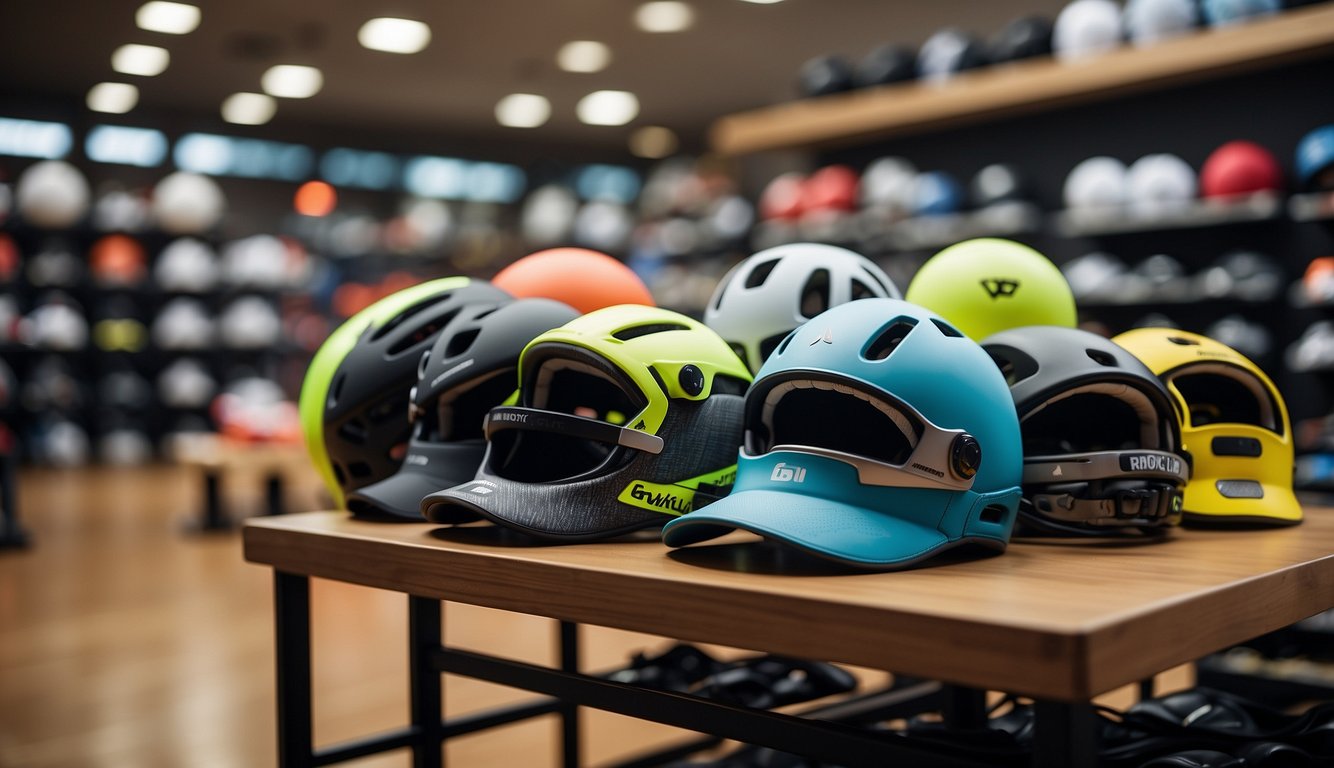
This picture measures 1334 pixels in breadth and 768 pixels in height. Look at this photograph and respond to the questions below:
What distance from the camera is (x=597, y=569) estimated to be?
1.18m

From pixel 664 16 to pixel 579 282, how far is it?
899cm

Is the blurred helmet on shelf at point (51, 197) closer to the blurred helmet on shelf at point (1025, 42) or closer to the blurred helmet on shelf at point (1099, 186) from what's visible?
the blurred helmet on shelf at point (1025, 42)

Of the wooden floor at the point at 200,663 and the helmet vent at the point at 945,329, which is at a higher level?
the helmet vent at the point at 945,329

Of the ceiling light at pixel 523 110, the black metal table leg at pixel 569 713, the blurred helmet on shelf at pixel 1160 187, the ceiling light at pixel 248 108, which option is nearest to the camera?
the black metal table leg at pixel 569 713

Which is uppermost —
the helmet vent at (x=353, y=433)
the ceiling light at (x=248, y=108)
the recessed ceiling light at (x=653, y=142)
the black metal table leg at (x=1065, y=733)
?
the recessed ceiling light at (x=653, y=142)

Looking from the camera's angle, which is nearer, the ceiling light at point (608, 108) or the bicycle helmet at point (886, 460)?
the bicycle helmet at point (886, 460)

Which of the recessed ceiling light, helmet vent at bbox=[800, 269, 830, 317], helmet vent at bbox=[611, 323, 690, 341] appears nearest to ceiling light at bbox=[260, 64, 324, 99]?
the recessed ceiling light

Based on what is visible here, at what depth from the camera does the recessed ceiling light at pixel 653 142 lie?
52.6 ft

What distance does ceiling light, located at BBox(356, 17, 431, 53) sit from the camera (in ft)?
34.3

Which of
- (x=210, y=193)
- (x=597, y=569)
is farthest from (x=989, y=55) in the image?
(x=210, y=193)

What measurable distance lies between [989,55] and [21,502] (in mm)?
7888

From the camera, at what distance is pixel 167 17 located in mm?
10016

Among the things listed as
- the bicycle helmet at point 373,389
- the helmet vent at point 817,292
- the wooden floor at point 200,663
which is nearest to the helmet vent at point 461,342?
the bicycle helmet at point 373,389

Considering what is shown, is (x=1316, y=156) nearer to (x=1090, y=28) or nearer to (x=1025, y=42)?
(x=1090, y=28)
